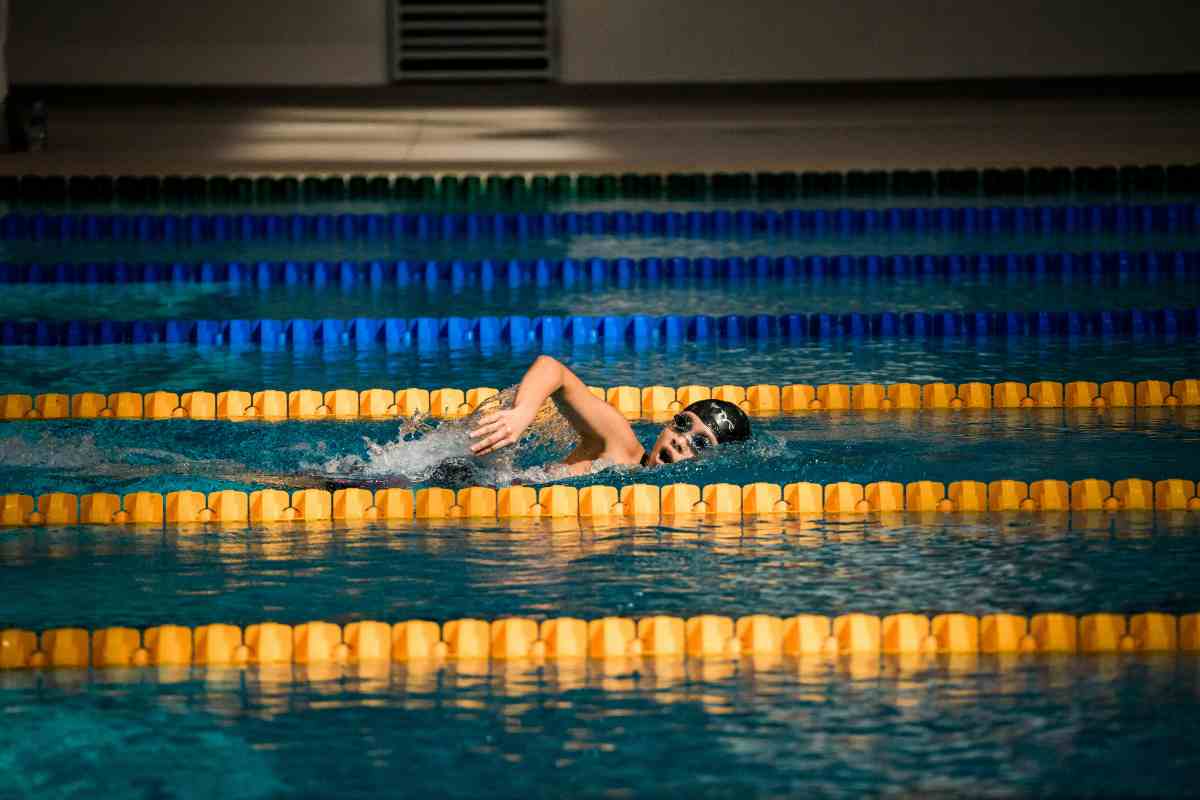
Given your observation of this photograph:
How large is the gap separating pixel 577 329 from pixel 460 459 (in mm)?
2656

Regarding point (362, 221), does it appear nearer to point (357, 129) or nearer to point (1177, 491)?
point (357, 129)

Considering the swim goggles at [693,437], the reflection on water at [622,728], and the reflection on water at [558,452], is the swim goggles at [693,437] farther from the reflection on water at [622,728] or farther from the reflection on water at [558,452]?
the reflection on water at [622,728]

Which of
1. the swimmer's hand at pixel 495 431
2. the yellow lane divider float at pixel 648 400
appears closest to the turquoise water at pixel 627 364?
the yellow lane divider float at pixel 648 400

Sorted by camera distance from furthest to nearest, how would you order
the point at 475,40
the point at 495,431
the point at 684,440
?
the point at 475,40
the point at 684,440
the point at 495,431

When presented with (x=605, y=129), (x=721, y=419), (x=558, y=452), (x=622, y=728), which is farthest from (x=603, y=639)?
(x=605, y=129)

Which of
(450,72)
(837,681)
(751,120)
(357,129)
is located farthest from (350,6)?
(837,681)

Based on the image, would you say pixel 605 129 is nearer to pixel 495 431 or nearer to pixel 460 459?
pixel 460 459

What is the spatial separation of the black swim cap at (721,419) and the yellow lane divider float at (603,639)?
1.39 meters

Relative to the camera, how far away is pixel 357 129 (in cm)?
1443

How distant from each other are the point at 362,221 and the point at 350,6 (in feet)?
19.7

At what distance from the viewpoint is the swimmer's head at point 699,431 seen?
549 cm

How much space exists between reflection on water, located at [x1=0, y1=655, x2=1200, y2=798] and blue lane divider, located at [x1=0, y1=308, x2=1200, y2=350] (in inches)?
173

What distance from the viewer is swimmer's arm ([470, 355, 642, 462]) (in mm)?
4418

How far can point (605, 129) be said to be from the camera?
14.2 meters
